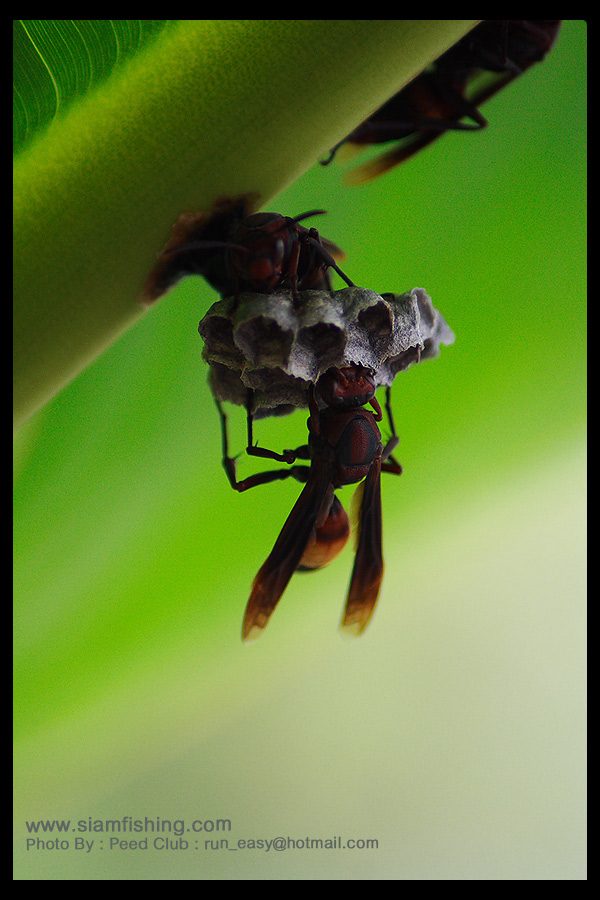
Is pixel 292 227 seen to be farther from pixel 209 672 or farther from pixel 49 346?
pixel 209 672

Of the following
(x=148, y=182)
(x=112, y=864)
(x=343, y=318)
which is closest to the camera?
(x=148, y=182)

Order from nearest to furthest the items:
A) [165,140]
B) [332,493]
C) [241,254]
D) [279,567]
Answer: [165,140]
[241,254]
[279,567]
[332,493]

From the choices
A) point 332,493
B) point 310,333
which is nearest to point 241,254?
point 310,333

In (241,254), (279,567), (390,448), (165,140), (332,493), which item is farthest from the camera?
(390,448)

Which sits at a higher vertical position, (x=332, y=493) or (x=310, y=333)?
(x=310, y=333)

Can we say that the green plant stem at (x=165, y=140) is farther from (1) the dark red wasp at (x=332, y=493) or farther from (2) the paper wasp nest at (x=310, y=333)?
(1) the dark red wasp at (x=332, y=493)

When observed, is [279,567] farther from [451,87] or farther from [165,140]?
[451,87]

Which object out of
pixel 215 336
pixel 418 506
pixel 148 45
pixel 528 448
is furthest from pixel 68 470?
pixel 528 448
